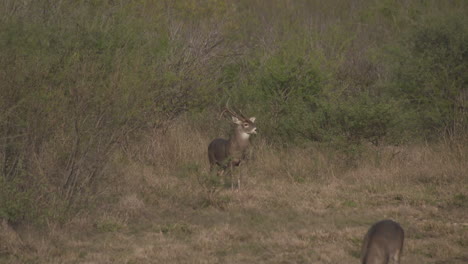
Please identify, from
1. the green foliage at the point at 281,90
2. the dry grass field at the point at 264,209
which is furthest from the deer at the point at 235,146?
the green foliage at the point at 281,90

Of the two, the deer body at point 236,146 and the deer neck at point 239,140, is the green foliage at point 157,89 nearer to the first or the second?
the deer body at point 236,146

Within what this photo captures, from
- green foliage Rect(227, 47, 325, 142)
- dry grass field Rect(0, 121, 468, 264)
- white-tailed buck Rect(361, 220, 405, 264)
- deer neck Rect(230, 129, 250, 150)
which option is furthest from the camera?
green foliage Rect(227, 47, 325, 142)

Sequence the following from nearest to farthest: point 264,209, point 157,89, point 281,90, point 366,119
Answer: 1. point 264,209
2. point 157,89
3. point 366,119
4. point 281,90

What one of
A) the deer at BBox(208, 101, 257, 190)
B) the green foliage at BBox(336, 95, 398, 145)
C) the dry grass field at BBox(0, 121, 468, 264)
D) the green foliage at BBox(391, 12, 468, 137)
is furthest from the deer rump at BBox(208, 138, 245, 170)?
the green foliage at BBox(391, 12, 468, 137)

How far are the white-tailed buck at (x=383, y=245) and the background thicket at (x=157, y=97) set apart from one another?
3.83 meters

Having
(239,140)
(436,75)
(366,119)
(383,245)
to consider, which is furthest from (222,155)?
(436,75)

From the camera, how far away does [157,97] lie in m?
12.2

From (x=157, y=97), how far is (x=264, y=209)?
11.4 ft

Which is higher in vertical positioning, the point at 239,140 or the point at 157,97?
the point at 157,97

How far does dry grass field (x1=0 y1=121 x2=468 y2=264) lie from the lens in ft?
25.1

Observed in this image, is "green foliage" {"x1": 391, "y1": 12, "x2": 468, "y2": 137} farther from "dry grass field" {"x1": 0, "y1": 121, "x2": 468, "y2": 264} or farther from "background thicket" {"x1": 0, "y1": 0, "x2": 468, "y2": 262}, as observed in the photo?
"dry grass field" {"x1": 0, "y1": 121, "x2": 468, "y2": 264}

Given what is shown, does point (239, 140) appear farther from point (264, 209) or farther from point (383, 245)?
point (383, 245)

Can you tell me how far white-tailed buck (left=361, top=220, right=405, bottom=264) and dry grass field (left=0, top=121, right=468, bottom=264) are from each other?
0.92m

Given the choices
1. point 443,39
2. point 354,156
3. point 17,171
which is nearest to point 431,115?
point 443,39
